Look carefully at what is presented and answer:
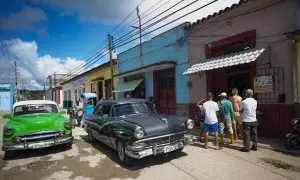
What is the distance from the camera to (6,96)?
112 ft

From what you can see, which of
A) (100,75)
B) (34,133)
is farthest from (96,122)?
(100,75)

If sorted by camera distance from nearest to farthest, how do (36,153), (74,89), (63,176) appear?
(63,176), (36,153), (74,89)

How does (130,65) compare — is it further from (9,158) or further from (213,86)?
(9,158)

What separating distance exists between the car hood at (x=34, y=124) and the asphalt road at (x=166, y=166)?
2.79 ft

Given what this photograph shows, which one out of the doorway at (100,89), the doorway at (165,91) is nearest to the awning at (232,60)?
the doorway at (165,91)

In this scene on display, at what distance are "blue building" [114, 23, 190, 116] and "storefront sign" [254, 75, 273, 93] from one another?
3670 mm

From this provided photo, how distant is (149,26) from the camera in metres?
11.6

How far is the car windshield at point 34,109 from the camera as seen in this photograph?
824 centimetres

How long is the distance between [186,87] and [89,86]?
16140 millimetres

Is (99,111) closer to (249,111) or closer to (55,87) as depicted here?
(249,111)

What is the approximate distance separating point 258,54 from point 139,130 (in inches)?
176

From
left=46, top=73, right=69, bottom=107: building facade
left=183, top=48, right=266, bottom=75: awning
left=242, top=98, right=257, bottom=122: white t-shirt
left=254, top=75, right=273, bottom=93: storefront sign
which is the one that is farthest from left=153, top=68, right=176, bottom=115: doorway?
left=46, top=73, right=69, bottom=107: building facade

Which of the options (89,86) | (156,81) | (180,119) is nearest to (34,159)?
(180,119)

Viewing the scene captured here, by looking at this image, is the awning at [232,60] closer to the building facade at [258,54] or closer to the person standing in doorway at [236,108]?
the building facade at [258,54]
